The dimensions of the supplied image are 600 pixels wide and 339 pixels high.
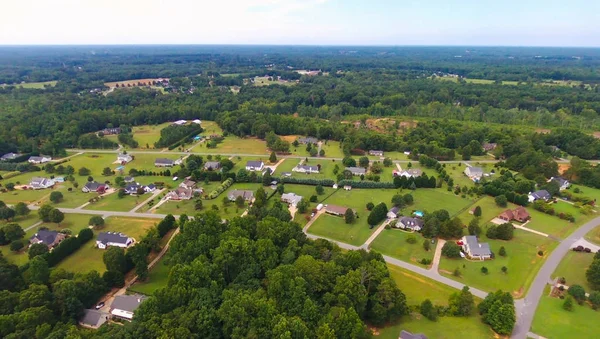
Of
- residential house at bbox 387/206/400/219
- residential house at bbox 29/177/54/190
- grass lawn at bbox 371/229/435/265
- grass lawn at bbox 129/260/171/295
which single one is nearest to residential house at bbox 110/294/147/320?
grass lawn at bbox 129/260/171/295

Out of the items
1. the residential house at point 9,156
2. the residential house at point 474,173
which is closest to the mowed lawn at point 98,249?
the residential house at point 9,156

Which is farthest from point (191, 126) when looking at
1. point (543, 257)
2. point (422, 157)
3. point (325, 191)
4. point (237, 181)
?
point (543, 257)

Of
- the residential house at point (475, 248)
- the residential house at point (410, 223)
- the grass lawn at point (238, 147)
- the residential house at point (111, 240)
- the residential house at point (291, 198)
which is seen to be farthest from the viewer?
the grass lawn at point (238, 147)

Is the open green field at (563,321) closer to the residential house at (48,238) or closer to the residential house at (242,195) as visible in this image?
the residential house at (242,195)

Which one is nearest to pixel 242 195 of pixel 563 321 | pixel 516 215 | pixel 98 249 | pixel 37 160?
pixel 98 249

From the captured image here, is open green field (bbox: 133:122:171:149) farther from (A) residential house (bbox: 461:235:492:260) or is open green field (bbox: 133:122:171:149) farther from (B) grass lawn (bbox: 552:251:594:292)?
(B) grass lawn (bbox: 552:251:594:292)

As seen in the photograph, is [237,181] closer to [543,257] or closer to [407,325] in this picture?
[407,325]
